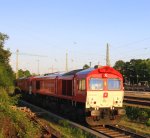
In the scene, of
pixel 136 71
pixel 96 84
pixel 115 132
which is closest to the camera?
pixel 115 132

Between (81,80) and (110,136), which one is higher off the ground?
(81,80)

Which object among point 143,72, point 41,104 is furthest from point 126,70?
point 41,104

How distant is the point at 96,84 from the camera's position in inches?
744

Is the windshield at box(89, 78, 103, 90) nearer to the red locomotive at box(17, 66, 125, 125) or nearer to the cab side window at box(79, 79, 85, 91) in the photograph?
the red locomotive at box(17, 66, 125, 125)

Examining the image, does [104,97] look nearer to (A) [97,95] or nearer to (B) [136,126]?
(A) [97,95]

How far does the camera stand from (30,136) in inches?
491

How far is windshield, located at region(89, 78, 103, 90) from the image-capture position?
1875 centimetres

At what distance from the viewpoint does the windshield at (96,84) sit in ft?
61.5

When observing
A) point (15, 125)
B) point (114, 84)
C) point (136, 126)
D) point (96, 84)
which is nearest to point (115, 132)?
point (136, 126)

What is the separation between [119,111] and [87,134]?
12.6 feet

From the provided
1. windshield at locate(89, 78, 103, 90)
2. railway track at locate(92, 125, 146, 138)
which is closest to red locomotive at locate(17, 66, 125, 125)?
windshield at locate(89, 78, 103, 90)

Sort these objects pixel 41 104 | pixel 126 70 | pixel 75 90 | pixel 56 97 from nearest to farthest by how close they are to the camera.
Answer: pixel 75 90, pixel 56 97, pixel 41 104, pixel 126 70

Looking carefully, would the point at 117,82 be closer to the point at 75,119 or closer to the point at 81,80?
the point at 81,80

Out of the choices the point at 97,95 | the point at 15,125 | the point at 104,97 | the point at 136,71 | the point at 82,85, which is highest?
the point at 136,71
